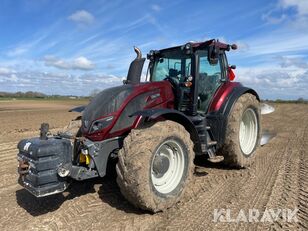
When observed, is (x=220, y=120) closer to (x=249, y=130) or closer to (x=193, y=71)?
(x=193, y=71)

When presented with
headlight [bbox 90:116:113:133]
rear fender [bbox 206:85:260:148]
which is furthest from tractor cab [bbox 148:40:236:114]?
headlight [bbox 90:116:113:133]

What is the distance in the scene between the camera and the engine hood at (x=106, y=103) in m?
4.57

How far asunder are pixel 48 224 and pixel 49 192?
39cm

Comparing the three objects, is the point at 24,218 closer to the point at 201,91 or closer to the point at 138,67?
the point at 138,67

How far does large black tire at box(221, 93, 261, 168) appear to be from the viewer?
5.87 m

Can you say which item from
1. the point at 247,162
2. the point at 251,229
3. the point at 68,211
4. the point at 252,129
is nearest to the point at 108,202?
the point at 68,211

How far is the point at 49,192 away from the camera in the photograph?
3.93 meters

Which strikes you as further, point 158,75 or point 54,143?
point 158,75

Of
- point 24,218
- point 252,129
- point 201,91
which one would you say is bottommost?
point 24,218

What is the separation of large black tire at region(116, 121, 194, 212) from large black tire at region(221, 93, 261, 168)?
181cm

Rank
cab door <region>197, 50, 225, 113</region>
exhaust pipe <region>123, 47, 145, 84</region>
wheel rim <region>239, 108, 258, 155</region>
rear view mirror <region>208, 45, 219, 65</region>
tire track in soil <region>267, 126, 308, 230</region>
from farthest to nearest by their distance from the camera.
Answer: wheel rim <region>239, 108, 258, 155</region>
cab door <region>197, 50, 225, 113</region>
rear view mirror <region>208, 45, 219, 65</region>
exhaust pipe <region>123, 47, 145, 84</region>
tire track in soil <region>267, 126, 308, 230</region>

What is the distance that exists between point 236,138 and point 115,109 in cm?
241

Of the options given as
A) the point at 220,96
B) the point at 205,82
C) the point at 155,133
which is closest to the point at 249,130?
the point at 220,96

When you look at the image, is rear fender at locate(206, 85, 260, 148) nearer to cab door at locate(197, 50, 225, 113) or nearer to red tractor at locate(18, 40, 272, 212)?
red tractor at locate(18, 40, 272, 212)
